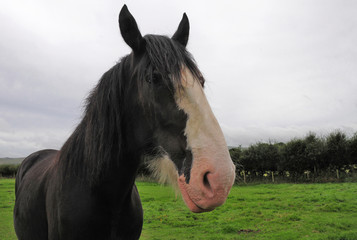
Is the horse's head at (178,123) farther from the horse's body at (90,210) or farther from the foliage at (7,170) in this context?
the foliage at (7,170)

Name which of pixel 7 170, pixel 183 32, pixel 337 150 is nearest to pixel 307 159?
pixel 337 150

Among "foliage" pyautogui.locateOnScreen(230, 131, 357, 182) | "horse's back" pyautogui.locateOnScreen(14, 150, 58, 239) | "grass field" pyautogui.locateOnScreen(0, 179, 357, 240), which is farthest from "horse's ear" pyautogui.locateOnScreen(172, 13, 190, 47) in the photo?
"foliage" pyautogui.locateOnScreen(230, 131, 357, 182)

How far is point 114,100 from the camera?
2.32 m

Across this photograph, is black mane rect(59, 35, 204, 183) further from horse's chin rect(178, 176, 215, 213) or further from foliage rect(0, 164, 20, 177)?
foliage rect(0, 164, 20, 177)

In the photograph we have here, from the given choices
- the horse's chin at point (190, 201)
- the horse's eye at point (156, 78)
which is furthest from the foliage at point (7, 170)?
the horse's chin at point (190, 201)

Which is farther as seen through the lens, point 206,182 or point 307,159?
point 307,159

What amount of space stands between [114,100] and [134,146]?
442 mm

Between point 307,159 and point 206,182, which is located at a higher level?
point 206,182

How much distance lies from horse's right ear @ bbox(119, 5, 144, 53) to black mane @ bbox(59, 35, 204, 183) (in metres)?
0.08

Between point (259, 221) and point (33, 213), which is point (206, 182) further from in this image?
point (259, 221)

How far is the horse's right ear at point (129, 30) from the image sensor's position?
217cm

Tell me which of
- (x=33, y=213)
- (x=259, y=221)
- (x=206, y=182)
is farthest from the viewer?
(x=259, y=221)

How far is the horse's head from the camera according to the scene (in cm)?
167

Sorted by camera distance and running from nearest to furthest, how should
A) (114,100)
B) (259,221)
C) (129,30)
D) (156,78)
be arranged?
(156,78), (129,30), (114,100), (259,221)
